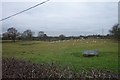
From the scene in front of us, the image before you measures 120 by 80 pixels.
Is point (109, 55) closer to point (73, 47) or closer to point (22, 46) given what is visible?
point (73, 47)

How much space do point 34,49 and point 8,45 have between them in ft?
4.83

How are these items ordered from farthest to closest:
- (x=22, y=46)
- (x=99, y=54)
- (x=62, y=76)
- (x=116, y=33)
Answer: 1. (x=22, y=46)
2. (x=99, y=54)
3. (x=116, y=33)
4. (x=62, y=76)

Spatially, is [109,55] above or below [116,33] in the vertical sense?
below

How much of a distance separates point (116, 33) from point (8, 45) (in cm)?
624

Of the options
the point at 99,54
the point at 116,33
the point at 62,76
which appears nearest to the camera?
the point at 62,76

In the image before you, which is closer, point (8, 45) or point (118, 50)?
point (118, 50)

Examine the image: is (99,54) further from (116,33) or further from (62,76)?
(62,76)

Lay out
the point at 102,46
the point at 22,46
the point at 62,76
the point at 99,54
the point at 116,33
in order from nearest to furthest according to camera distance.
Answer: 1. the point at 62,76
2. the point at 116,33
3. the point at 99,54
4. the point at 102,46
5. the point at 22,46

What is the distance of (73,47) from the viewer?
44.7ft

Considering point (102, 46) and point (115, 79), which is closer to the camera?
point (115, 79)

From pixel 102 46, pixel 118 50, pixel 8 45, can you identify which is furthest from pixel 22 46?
pixel 118 50

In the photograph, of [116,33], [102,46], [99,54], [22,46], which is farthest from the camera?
[22,46]

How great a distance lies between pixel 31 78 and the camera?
5.45 meters

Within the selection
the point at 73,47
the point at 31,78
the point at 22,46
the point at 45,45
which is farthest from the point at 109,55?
the point at 31,78
